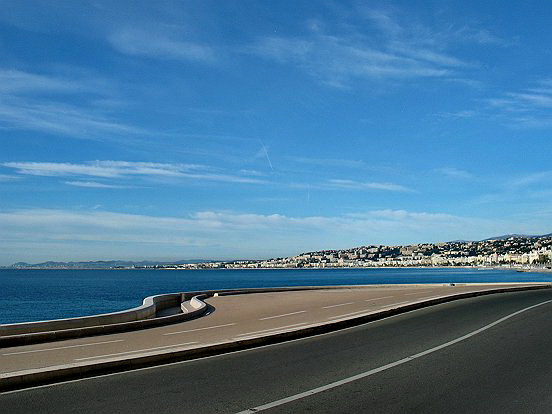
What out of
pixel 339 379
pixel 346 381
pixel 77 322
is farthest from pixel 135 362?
pixel 77 322

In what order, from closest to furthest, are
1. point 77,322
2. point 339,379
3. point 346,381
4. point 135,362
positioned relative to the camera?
point 346,381
point 339,379
point 135,362
point 77,322

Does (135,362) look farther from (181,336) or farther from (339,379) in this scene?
(181,336)

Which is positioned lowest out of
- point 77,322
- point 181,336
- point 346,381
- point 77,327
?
point 346,381

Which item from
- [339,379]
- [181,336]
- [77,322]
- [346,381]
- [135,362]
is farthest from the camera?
[77,322]

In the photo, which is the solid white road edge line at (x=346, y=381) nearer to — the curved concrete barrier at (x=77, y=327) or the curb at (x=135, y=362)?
the curb at (x=135, y=362)

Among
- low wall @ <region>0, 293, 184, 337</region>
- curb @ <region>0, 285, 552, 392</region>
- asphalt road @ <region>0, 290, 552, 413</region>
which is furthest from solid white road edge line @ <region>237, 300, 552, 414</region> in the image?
low wall @ <region>0, 293, 184, 337</region>

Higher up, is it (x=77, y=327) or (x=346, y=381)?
(x=77, y=327)

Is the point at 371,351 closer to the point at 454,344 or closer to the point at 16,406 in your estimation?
the point at 454,344

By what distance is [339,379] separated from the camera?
8797 mm

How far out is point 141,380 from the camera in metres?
8.77

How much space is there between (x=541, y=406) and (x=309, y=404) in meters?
2.86

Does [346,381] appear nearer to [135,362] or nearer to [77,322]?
[135,362]

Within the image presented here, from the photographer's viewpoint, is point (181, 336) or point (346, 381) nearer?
point (346, 381)

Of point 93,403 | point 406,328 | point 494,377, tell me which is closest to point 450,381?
point 494,377
